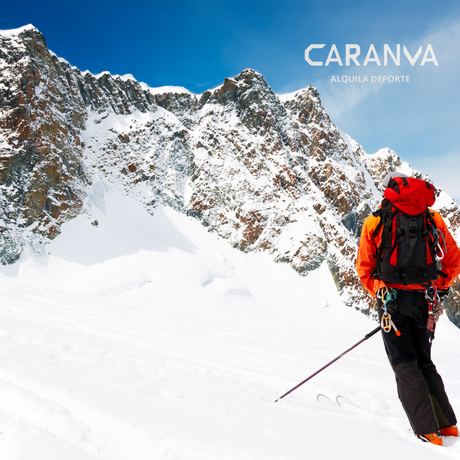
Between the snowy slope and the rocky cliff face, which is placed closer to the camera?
the snowy slope

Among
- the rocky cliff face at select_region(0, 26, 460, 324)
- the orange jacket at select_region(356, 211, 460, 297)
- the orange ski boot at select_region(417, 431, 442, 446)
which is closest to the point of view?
the orange ski boot at select_region(417, 431, 442, 446)

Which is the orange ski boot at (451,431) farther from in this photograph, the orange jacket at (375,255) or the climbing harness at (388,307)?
the orange jacket at (375,255)

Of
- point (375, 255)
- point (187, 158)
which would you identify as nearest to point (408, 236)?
point (375, 255)

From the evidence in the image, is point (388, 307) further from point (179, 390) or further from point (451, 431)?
point (179, 390)

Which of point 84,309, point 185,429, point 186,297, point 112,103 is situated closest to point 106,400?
point 185,429

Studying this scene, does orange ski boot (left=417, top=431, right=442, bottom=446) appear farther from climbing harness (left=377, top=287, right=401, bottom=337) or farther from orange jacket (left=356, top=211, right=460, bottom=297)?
orange jacket (left=356, top=211, right=460, bottom=297)

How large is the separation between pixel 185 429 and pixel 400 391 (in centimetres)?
190

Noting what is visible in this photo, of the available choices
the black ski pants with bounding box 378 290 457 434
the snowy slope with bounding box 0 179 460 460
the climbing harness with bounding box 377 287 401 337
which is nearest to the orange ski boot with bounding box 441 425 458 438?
the black ski pants with bounding box 378 290 457 434

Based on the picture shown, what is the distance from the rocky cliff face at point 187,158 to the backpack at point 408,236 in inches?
1157

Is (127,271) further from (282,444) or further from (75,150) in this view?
(282,444)

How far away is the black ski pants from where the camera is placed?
234cm

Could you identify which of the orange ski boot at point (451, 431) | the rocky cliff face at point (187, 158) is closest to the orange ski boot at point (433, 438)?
the orange ski boot at point (451, 431)

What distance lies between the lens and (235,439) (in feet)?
5.90

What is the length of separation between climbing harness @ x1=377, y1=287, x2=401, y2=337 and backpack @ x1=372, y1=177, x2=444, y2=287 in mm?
124
